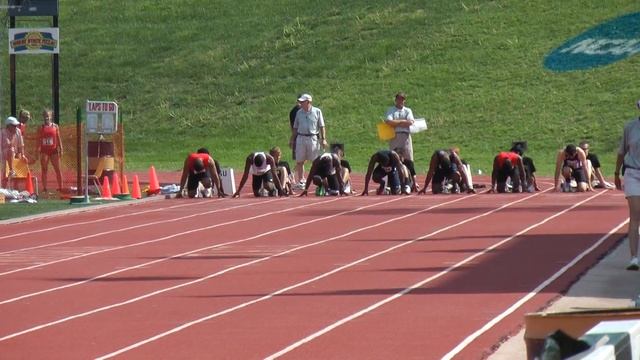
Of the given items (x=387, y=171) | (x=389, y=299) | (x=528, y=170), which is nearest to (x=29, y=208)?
(x=387, y=171)

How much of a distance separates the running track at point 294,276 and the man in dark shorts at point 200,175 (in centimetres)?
248

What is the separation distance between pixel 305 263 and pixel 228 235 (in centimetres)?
397

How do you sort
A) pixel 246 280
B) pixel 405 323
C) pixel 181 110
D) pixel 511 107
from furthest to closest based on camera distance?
pixel 181 110, pixel 511 107, pixel 246 280, pixel 405 323

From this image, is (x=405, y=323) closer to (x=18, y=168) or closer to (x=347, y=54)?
(x=18, y=168)

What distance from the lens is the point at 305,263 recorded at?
16797 mm

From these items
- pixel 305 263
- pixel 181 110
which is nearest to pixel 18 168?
pixel 305 263

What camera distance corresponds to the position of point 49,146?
3011 cm

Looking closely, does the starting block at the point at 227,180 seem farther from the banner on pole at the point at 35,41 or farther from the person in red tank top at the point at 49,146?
the banner on pole at the point at 35,41

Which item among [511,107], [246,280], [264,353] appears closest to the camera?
[264,353]

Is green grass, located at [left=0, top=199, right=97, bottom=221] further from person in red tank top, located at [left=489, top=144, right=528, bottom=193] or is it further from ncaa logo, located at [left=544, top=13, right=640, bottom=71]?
ncaa logo, located at [left=544, top=13, right=640, bottom=71]

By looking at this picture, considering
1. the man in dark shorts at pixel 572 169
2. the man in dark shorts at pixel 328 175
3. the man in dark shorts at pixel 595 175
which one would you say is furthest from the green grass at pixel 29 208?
the man in dark shorts at pixel 595 175

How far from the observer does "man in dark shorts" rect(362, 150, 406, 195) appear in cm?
2823

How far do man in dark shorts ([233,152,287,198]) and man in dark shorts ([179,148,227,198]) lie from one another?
1.56 ft

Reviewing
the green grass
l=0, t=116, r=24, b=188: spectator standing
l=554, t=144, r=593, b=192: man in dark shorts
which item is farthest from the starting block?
l=554, t=144, r=593, b=192: man in dark shorts
